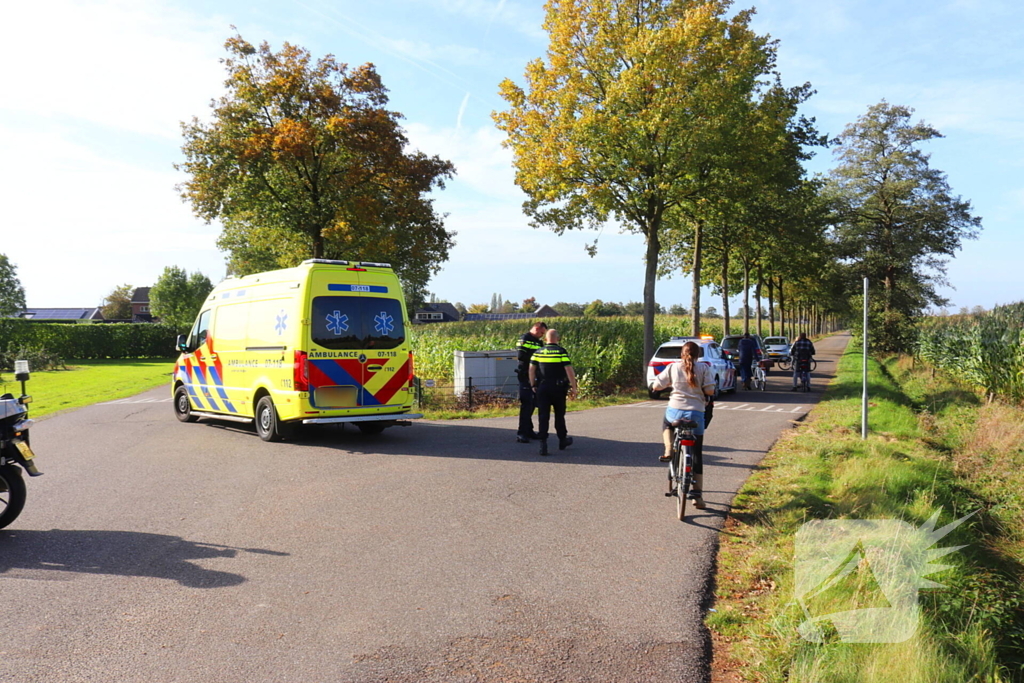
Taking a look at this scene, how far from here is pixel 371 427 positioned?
12.8 m

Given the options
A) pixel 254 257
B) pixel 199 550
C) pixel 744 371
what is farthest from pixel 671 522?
pixel 254 257

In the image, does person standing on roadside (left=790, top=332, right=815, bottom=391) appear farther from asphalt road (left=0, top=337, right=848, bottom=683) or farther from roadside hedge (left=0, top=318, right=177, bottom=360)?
roadside hedge (left=0, top=318, right=177, bottom=360)

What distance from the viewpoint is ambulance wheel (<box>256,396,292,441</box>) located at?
1166 cm

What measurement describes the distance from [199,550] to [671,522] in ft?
13.0

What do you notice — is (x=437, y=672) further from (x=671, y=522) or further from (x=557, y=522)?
(x=671, y=522)

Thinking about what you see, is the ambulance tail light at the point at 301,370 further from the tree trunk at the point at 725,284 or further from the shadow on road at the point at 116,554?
the tree trunk at the point at 725,284

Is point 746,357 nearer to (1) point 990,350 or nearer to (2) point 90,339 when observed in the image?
(1) point 990,350

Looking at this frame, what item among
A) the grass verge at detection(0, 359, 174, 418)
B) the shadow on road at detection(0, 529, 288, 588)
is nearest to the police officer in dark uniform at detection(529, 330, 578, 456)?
the shadow on road at detection(0, 529, 288, 588)

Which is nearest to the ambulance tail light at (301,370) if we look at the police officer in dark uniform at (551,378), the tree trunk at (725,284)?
the police officer in dark uniform at (551,378)

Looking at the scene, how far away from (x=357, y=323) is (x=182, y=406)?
17.6ft

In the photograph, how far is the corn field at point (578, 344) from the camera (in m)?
21.5

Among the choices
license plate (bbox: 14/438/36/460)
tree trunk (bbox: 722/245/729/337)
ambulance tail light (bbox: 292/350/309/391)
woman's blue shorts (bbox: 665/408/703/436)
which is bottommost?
license plate (bbox: 14/438/36/460)

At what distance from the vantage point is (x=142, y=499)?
25.5 feet

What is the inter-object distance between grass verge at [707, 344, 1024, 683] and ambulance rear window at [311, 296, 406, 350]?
581cm
